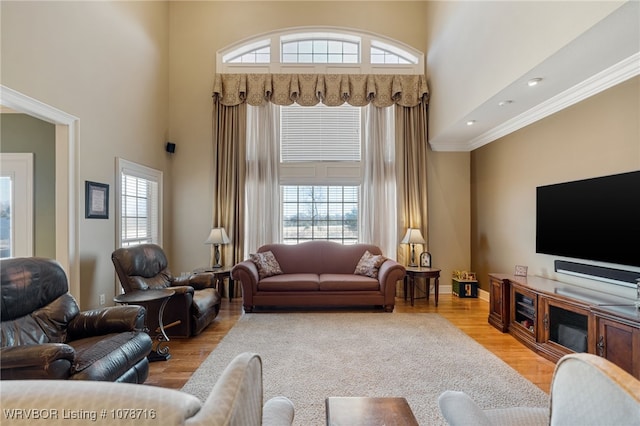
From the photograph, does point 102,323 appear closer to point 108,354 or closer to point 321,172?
point 108,354

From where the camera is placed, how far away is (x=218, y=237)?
5.24 metres

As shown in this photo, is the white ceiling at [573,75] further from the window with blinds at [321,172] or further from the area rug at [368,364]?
the area rug at [368,364]

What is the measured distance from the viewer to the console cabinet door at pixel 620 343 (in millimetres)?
2191

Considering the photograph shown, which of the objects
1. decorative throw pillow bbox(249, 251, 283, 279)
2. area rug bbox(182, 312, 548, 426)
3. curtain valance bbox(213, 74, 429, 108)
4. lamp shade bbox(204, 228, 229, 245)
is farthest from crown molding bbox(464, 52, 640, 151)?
lamp shade bbox(204, 228, 229, 245)

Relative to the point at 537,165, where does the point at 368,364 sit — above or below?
below

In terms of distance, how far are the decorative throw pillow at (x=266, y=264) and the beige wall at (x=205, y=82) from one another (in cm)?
130

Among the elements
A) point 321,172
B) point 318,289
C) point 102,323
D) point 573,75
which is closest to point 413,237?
point 318,289

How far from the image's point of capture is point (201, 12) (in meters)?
5.82

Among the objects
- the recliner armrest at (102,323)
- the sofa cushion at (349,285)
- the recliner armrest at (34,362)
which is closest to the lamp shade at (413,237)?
the sofa cushion at (349,285)

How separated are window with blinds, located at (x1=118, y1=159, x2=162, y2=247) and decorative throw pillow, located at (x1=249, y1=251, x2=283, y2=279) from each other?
5.61 feet

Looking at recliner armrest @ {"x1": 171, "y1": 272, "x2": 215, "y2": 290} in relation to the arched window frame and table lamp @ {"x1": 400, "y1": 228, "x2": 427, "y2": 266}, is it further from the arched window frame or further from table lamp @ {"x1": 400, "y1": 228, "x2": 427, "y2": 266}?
the arched window frame

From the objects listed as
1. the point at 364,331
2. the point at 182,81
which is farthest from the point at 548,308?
the point at 182,81

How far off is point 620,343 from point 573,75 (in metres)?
2.33

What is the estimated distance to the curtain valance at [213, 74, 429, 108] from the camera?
5652mm
